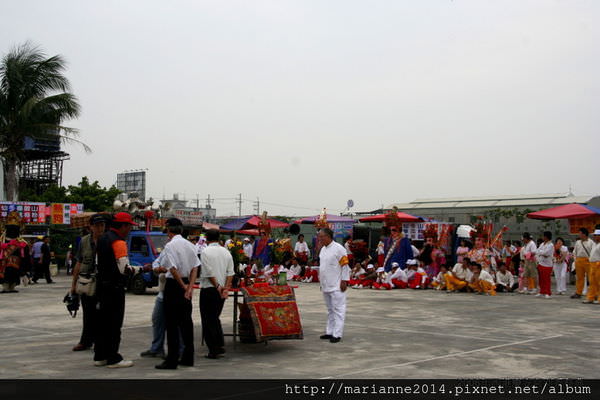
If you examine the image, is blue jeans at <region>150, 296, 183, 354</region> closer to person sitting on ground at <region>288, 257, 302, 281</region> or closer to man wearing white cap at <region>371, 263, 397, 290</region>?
man wearing white cap at <region>371, 263, 397, 290</region>

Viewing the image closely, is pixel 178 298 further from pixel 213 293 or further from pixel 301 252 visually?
pixel 301 252

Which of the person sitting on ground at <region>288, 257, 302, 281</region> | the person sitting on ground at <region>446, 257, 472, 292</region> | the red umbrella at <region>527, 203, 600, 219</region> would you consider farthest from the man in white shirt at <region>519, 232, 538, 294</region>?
the person sitting on ground at <region>288, 257, 302, 281</region>

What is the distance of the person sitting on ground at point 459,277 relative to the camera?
59.5 feet

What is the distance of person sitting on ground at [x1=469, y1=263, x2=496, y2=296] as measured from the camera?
17.5m

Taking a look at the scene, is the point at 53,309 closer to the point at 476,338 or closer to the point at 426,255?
the point at 476,338

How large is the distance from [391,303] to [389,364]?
7.86 meters

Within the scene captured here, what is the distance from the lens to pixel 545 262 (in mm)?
16562

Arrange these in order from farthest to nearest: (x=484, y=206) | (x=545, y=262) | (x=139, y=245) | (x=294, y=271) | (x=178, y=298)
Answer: (x=484, y=206) < (x=294, y=271) < (x=139, y=245) < (x=545, y=262) < (x=178, y=298)

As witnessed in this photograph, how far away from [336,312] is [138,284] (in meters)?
9.67

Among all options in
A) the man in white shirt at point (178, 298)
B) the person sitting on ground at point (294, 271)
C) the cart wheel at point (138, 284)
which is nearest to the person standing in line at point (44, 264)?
the cart wheel at point (138, 284)

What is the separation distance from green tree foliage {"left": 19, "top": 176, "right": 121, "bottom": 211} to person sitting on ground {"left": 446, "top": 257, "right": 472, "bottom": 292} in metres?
29.5

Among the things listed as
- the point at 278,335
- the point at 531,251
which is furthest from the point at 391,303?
the point at 278,335

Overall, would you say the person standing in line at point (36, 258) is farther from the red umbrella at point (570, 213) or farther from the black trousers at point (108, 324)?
the red umbrella at point (570, 213)

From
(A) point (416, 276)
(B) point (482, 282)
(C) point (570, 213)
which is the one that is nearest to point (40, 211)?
(A) point (416, 276)
